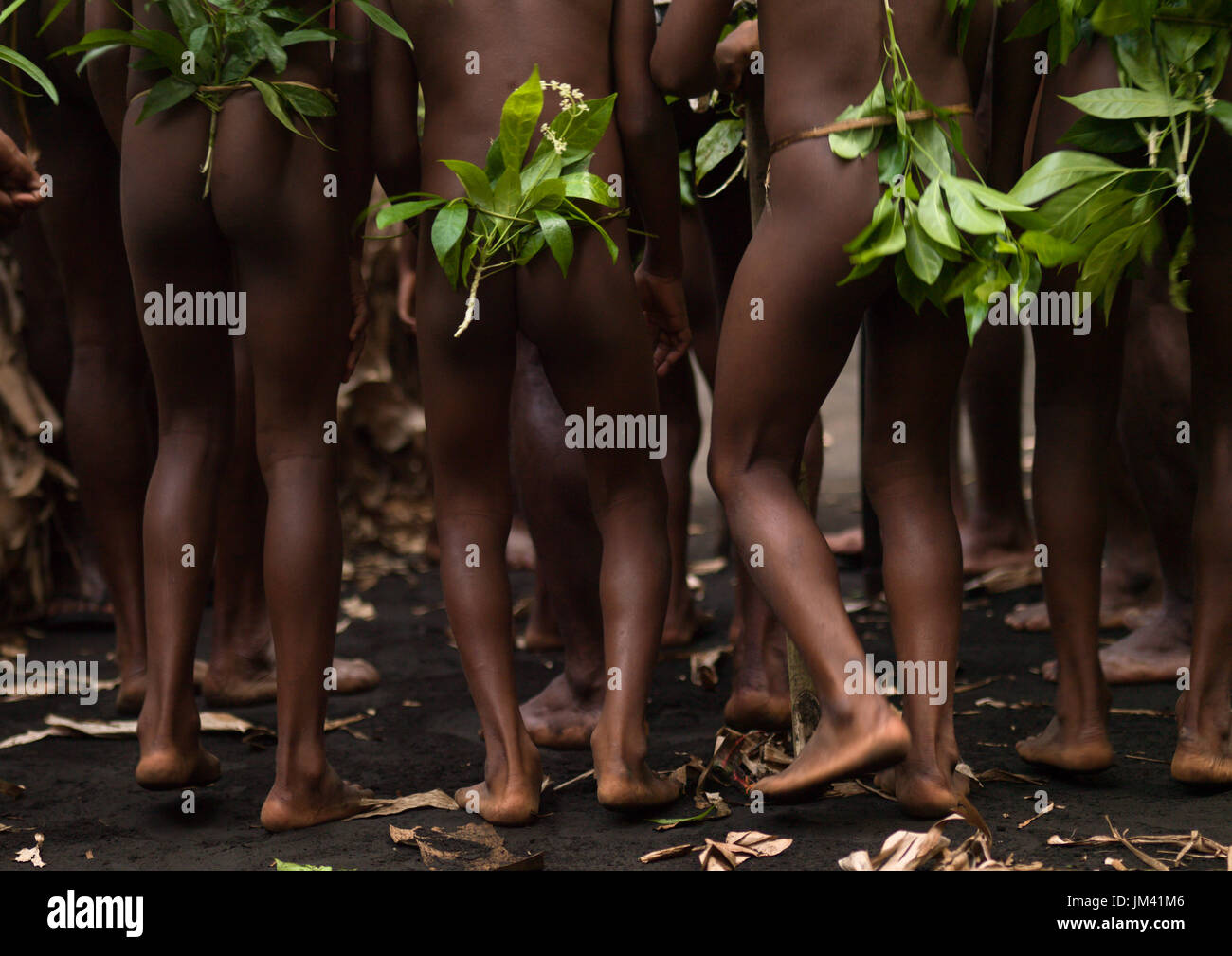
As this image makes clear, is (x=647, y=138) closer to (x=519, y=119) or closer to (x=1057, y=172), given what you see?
(x=519, y=119)

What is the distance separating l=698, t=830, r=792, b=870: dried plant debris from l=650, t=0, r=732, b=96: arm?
1.46 metres

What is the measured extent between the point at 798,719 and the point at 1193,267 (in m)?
1.24

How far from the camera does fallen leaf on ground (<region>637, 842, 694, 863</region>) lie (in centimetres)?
253

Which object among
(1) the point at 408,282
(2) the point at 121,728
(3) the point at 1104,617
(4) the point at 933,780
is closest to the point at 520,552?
(1) the point at 408,282

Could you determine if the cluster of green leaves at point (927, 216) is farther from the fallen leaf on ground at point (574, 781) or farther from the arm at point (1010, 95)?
the fallen leaf on ground at point (574, 781)

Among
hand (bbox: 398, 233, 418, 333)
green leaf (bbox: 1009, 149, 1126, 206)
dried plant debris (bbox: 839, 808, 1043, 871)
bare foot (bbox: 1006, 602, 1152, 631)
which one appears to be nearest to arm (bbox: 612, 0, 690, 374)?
green leaf (bbox: 1009, 149, 1126, 206)

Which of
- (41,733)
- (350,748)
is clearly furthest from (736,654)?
(41,733)

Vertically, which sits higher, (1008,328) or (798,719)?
(1008,328)

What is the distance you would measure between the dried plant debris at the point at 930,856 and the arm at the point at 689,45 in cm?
149

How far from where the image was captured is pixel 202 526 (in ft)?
10.0

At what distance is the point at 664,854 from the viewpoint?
2539 millimetres

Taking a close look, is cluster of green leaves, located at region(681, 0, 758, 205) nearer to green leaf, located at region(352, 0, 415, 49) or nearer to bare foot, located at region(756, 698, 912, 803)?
green leaf, located at region(352, 0, 415, 49)
